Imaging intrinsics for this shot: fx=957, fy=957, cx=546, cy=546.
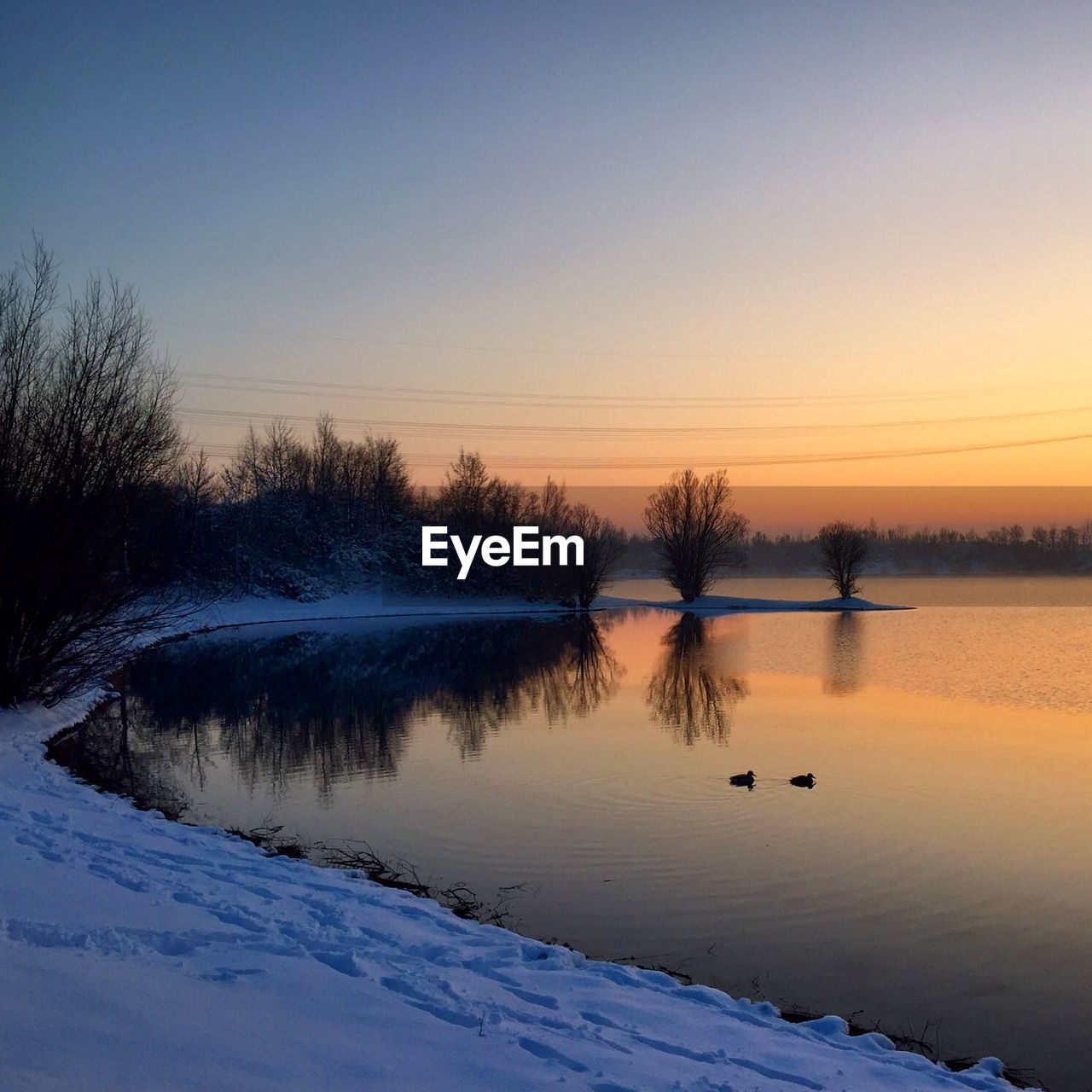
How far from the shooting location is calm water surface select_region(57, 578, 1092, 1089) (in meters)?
8.13

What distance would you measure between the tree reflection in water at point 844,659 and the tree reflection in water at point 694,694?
259 cm

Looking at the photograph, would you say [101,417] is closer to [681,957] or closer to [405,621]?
[681,957]

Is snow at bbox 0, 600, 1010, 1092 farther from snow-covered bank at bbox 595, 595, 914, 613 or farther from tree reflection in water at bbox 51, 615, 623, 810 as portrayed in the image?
snow-covered bank at bbox 595, 595, 914, 613

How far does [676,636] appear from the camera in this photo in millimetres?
46031

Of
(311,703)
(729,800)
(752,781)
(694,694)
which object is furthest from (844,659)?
(729,800)

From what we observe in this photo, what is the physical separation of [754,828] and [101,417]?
42.8ft

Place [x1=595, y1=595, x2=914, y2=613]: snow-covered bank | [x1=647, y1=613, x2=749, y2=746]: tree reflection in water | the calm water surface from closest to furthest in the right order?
the calm water surface < [x1=647, y1=613, x2=749, y2=746]: tree reflection in water < [x1=595, y1=595, x2=914, y2=613]: snow-covered bank

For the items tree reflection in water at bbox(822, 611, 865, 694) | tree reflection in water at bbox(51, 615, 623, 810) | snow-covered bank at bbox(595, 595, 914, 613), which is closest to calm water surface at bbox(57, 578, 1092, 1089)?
tree reflection in water at bbox(51, 615, 623, 810)

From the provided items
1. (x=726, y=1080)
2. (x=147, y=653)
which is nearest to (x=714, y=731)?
(x=726, y=1080)
